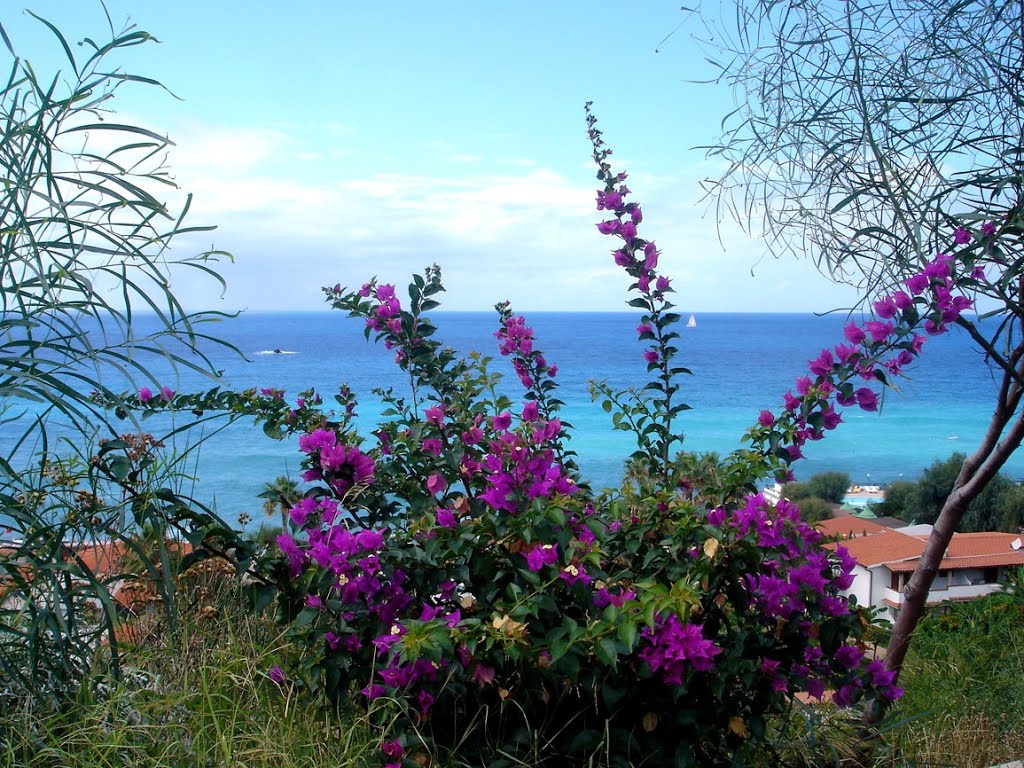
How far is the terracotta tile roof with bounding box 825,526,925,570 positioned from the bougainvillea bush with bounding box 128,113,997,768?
8856 millimetres

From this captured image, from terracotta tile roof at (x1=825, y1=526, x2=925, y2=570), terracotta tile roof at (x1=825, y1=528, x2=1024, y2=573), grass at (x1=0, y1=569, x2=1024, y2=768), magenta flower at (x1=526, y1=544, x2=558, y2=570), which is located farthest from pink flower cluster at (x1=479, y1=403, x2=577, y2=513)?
terracotta tile roof at (x1=825, y1=526, x2=925, y2=570)

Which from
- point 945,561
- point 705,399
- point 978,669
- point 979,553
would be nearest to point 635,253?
point 978,669

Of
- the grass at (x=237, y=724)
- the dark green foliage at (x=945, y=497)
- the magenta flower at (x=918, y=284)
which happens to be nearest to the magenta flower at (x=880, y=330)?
the magenta flower at (x=918, y=284)

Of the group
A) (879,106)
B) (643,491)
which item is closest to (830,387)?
(643,491)

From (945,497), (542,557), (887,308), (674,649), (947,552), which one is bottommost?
(945,497)

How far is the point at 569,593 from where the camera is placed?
181 centimetres

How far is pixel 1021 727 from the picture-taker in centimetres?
257

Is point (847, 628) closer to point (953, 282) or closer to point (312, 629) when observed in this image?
point (953, 282)

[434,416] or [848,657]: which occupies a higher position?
[434,416]

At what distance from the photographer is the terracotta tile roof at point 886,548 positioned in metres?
10.3

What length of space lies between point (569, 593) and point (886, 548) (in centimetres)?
1050

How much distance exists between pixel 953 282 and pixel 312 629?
1760mm

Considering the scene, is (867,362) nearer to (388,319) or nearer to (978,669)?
(388,319)

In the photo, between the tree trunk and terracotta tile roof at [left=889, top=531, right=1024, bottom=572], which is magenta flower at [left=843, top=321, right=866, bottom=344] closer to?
the tree trunk
